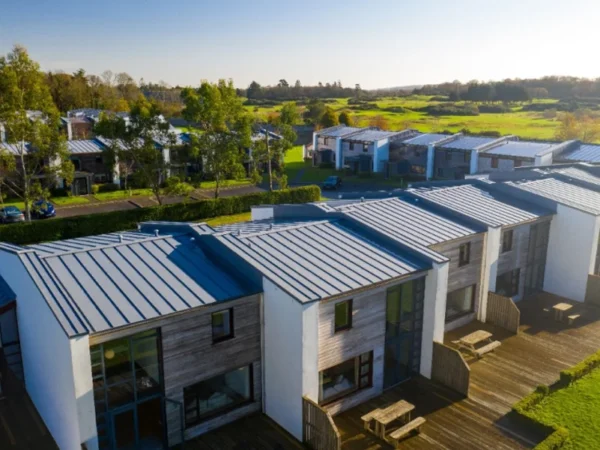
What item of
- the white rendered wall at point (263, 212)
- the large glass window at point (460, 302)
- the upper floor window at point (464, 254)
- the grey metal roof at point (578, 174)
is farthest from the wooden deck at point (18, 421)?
the grey metal roof at point (578, 174)

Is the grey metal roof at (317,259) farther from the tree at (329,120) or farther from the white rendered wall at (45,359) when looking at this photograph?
the tree at (329,120)

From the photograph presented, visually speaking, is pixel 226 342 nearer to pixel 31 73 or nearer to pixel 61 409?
pixel 61 409

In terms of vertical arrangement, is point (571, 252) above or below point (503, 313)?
above

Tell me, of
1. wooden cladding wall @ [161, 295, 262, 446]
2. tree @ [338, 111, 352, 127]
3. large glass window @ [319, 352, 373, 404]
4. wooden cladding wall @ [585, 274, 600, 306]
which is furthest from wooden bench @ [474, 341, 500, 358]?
tree @ [338, 111, 352, 127]

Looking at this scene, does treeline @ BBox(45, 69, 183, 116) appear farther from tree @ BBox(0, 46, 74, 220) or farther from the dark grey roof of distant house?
the dark grey roof of distant house

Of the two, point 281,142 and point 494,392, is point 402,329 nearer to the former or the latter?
point 494,392

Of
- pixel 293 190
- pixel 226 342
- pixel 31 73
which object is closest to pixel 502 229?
pixel 226 342

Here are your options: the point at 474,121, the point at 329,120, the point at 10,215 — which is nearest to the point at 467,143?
the point at 329,120
